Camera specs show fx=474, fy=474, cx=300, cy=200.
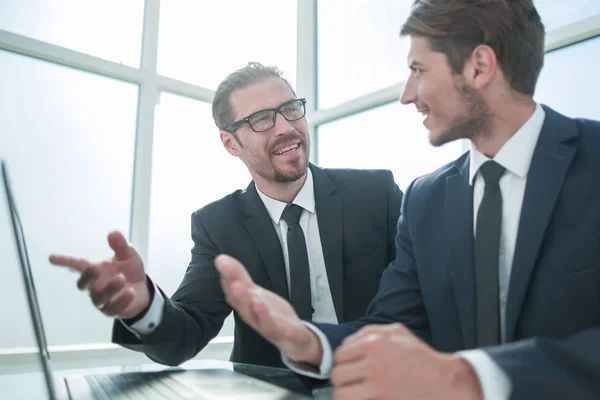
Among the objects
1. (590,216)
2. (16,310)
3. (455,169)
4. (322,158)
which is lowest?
(16,310)

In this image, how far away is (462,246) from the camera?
1102 millimetres

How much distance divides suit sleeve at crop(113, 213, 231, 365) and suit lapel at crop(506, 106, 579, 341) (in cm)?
86

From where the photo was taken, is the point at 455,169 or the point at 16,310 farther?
the point at 16,310

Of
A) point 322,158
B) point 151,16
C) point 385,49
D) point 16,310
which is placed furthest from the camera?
point 322,158

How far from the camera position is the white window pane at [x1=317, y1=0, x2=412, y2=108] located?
3.18m

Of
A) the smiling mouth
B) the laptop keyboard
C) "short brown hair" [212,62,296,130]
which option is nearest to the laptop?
the laptop keyboard

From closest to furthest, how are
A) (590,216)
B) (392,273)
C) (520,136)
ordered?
(590,216) → (520,136) → (392,273)

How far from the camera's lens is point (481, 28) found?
3.99ft

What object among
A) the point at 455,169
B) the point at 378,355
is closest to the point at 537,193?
the point at 455,169

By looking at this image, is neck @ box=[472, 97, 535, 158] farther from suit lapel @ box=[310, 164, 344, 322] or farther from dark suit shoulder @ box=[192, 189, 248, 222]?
dark suit shoulder @ box=[192, 189, 248, 222]

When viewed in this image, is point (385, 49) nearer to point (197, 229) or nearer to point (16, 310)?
point (197, 229)

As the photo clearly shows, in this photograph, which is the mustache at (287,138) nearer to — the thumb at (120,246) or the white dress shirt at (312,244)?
the white dress shirt at (312,244)

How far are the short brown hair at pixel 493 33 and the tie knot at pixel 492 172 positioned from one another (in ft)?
0.81

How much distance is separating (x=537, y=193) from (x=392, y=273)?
456 mm
